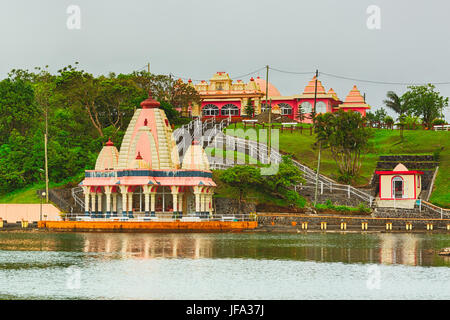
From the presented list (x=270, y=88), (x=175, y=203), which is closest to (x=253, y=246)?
(x=175, y=203)

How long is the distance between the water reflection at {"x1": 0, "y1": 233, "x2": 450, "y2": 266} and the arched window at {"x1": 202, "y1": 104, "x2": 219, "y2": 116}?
A: 57797 millimetres

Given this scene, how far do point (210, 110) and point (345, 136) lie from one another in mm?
43334

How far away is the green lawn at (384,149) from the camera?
82.9 m

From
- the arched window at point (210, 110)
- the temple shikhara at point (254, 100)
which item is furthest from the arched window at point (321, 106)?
the arched window at point (210, 110)

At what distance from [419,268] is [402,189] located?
31411 mm

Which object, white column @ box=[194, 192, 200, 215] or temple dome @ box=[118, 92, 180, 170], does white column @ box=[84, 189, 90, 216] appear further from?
white column @ box=[194, 192, 200, 215]

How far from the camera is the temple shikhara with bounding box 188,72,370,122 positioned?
12425 centimetres

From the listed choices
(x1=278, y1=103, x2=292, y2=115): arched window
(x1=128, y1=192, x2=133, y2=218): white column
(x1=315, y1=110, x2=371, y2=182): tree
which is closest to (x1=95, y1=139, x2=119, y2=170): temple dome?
(x1=128, y1=192, x2=133, y2=218): white column

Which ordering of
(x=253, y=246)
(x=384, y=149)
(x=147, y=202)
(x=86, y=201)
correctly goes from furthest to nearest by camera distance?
1. (x=384, y=149)
2. (x=86, y=201)
3. (x=147, y=202)
4. (x=253, y=246)

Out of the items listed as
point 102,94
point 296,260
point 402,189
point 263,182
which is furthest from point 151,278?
point 102,94

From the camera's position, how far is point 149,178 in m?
70.8

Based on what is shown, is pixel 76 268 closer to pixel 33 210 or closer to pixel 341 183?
pixel 33 210

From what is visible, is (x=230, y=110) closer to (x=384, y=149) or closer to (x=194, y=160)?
(x=384, y=149)

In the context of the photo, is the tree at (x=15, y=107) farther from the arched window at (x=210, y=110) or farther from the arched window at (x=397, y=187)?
the arched window at (x=397, y=187)
